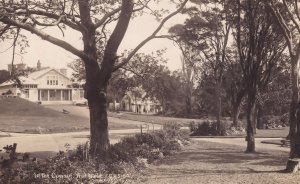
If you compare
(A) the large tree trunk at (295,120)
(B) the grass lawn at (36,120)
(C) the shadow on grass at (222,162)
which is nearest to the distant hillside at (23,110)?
(B) the grass lawn at (36,120)

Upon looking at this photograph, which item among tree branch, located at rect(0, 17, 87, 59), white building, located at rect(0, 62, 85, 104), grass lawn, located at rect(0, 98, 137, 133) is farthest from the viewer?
white building, located at rect(0, 62, 85, 104)

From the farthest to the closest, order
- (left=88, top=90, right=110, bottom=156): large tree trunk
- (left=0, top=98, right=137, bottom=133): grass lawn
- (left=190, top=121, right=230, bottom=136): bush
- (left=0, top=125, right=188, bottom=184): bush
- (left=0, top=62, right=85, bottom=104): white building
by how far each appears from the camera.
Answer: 1. (left=0, top=62, right=85, bottom=104): white building
2. (left=0, top=98, right=137, bottom=133): grass lawn
3. (left=190, top=121, right=230, bottom=136): bush
4. (left=88, top=90, right=110, bottom=156): large tree trunk
5. (left=0, top=125, right=188, bottom=184): bush

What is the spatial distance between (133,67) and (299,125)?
7213 mm

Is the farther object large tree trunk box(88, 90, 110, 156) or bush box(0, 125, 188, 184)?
large tree trunk box(88, 90, 110, 156)

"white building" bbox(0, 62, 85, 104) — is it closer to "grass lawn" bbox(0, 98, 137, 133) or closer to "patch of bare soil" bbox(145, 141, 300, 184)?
"grass lawn" bbox(0, 98, 137, 133)

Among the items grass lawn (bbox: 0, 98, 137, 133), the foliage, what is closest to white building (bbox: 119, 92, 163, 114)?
grass lawn (bbox: 0, 98, 137, 133)

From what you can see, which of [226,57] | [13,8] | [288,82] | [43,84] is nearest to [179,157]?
[13,8]

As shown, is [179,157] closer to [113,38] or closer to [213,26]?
[113,38]

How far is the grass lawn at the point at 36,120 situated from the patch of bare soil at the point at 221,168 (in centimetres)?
1728

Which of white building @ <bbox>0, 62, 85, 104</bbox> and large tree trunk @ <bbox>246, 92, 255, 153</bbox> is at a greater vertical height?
white building @ <bbox>0, 62, 85, 104</bbox>

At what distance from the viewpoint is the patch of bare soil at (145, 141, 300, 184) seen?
13.0 meters

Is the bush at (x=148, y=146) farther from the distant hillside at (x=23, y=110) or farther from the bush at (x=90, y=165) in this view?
the distant hillside at (x=23, y=110)

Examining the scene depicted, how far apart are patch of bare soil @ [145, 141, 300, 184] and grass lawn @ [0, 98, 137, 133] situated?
17.3 meters

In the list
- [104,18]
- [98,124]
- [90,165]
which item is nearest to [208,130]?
[104,18]
